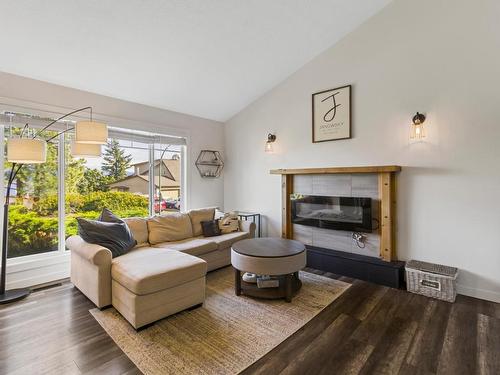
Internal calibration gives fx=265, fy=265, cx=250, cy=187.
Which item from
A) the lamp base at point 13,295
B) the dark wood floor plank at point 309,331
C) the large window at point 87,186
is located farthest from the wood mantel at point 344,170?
the lamp base at point 13,295

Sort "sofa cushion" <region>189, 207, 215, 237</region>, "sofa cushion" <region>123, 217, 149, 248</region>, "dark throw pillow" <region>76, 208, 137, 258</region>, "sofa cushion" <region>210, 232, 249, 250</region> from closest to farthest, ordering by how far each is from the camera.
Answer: "dark throw pillow" <region>76, 208, 137, 258</region>
"sofa cushion" <region>123, 217, 149, 248</region>
"sofa cushion" <region>210, 232, 249, 250</region>
"sofa cushion" <region>189, 207, 215, 237</region>

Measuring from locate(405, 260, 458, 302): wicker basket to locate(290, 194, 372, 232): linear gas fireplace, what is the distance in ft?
2.26

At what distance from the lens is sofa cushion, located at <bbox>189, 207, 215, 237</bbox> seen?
396 cm

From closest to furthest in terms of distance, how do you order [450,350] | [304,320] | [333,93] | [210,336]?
[450,350] < [210,336] < [304,320] < [333,93]

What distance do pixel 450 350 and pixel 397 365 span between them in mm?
497

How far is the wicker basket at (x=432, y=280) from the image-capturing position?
2701 mm

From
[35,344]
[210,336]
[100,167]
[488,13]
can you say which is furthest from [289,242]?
[488,13]

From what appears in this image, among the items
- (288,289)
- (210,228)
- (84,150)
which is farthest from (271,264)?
(84,150)

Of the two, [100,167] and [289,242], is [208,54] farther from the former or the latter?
[289,242]

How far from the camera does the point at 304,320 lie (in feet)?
7.73

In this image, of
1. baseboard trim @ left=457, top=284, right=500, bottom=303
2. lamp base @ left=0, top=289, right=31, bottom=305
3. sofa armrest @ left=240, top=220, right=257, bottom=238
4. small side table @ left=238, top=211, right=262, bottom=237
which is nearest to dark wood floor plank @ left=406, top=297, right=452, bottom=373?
baseboard trim @ left=457, top=284, right=500, bottom=303

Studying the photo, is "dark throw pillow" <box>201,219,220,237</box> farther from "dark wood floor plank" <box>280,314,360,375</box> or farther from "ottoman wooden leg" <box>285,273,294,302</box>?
"dark wood floor plank" <box>280,314,360,375</box>

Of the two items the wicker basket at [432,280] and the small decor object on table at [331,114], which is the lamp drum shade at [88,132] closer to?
the small decor object on table at [331,114]

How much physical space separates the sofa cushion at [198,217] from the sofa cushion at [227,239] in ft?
1.07
